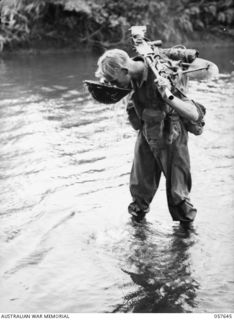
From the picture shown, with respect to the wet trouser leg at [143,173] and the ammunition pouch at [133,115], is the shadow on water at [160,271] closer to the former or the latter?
the wet trouser leg at [143,173]

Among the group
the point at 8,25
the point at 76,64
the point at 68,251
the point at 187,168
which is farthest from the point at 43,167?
the point at 8,25

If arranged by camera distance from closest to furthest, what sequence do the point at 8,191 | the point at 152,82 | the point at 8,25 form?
the point at 152,82 < the point at 8,191 < the point at 8,25

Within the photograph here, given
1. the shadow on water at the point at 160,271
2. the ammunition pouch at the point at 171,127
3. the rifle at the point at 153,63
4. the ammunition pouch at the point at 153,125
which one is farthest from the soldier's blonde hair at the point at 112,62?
Result: the shadow on water at the point at 160,271

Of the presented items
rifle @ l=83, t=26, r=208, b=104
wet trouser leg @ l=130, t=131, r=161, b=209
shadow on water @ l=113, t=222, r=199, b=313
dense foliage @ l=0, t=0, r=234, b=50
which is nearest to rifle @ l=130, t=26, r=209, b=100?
rifle @ l=83, t=26, r=208, b=104

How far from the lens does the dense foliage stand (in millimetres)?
16125

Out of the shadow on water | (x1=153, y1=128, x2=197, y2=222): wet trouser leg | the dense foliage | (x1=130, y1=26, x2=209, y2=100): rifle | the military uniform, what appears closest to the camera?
the shadow on water

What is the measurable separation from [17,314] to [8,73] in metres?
9.90

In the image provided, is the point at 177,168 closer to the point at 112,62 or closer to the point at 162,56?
the point at 162,56

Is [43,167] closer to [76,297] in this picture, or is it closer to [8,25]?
[76,297]

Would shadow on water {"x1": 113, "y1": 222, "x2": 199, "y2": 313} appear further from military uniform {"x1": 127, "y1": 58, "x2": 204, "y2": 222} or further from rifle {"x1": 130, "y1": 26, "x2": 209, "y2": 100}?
rifle {"x1": 130, "y1": 26, "x2": 209, "y2": 100}

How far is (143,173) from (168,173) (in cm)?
29

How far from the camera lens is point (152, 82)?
424 centimetres

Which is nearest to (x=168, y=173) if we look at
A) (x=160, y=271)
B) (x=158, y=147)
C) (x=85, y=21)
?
(x=158, y=147)

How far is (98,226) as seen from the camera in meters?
5.18
